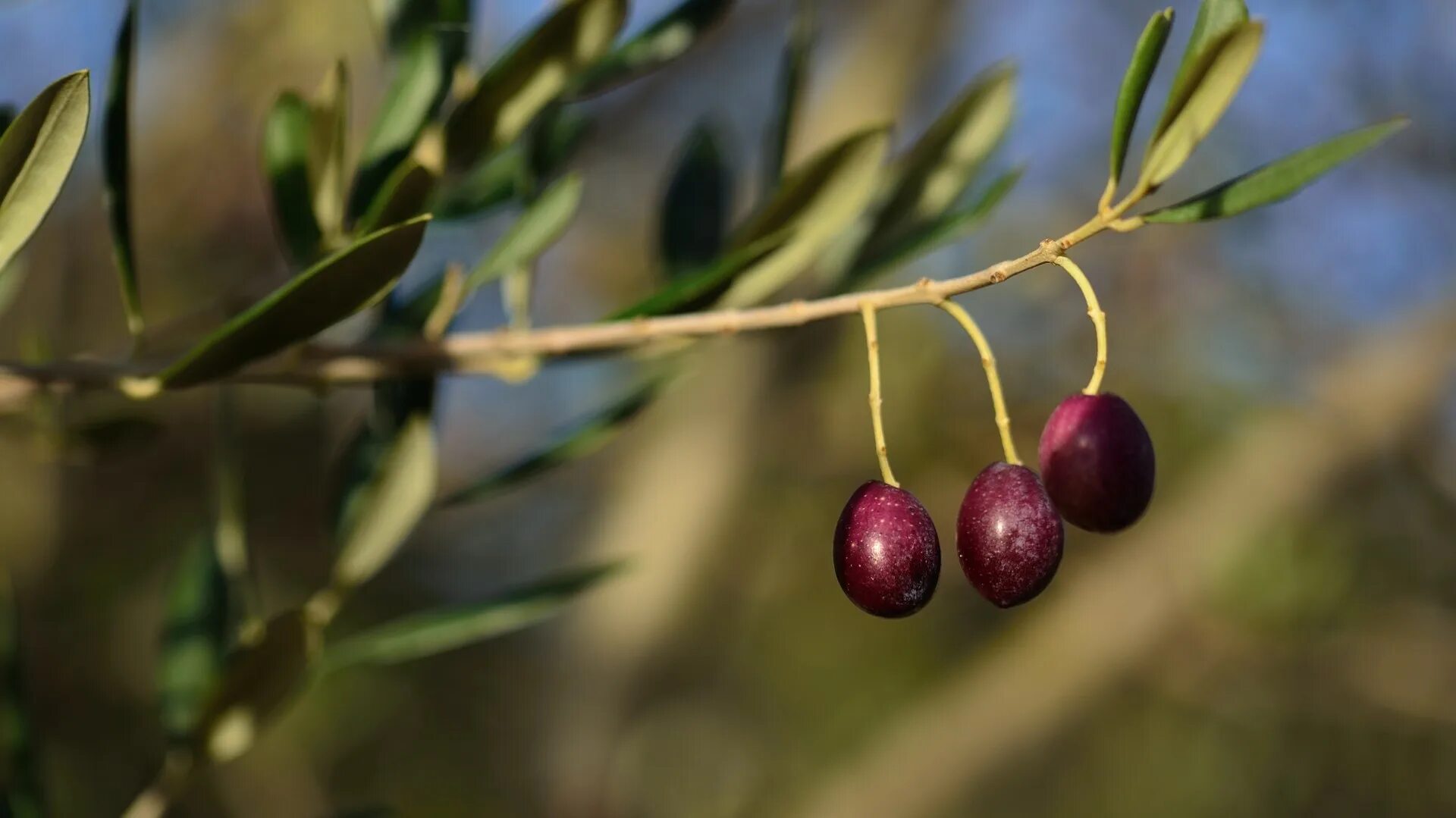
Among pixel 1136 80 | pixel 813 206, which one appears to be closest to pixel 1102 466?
pixel 1136 80

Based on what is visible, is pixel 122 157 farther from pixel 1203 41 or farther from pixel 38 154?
pixel 1203 41

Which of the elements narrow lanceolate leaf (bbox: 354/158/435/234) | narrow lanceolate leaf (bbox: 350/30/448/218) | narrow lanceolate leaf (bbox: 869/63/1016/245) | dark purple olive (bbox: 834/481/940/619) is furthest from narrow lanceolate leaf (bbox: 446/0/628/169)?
dark purple olive (bbox: 834/481/940/619)

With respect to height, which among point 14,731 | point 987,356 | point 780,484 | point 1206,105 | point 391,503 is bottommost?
point 780,484

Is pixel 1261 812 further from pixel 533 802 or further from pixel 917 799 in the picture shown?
pixel 533 802

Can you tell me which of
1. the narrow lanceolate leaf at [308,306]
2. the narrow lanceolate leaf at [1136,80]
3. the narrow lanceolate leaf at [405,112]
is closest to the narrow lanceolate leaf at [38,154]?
the narrow lanceolate leaf at [308,306]

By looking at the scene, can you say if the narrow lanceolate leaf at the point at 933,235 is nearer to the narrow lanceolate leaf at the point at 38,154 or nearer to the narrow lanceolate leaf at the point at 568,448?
the narrow lanceolate leaf at the point at 568,448
